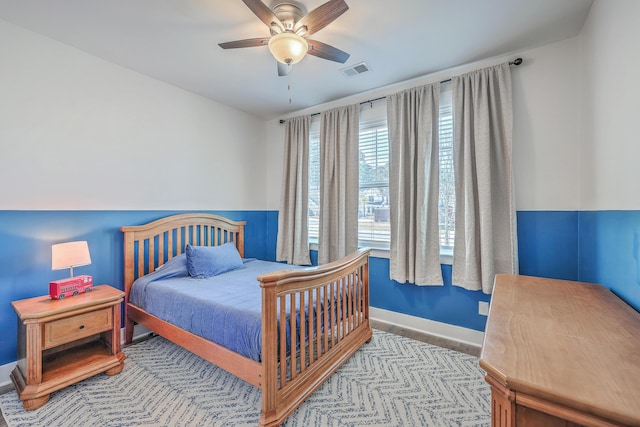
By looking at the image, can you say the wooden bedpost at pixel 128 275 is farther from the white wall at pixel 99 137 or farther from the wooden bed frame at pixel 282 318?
the white wall at pixel 99 137

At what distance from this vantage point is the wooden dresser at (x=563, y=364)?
625mm

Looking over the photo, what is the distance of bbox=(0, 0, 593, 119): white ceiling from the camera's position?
6.02 feet

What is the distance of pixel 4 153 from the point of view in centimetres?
200

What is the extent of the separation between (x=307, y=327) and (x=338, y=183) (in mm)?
1788

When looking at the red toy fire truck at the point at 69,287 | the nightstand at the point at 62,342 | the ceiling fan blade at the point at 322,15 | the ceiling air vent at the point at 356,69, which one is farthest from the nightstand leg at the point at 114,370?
the ceiling air vent at the point at 356,69

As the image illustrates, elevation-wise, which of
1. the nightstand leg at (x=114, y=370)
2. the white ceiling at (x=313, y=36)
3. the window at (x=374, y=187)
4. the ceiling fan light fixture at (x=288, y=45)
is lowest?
the nightstand leg at (x=114, y=370)

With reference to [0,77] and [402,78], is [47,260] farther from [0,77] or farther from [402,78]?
[402,78]

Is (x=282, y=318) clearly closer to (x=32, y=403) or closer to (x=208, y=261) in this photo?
(x=208, y=261)

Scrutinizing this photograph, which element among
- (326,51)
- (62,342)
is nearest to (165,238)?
(62,342)

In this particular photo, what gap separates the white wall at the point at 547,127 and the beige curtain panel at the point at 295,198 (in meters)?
2.16

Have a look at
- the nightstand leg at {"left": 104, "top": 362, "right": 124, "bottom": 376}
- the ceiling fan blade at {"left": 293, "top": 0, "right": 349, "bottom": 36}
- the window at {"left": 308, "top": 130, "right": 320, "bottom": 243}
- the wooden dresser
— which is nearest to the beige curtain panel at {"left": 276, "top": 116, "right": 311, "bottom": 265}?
the window at {"left": 308, "top": 130, "right": 320, "bottom": 243}

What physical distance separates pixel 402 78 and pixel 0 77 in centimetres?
329

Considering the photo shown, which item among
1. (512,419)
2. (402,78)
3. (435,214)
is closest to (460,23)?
(402,78)

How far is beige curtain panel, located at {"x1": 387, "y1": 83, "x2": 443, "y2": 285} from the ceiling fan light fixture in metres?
1.38
